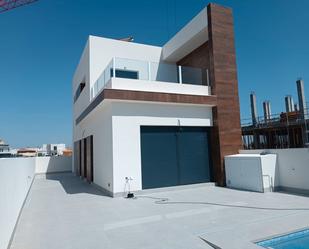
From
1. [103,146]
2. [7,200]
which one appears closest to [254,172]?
[103,146]

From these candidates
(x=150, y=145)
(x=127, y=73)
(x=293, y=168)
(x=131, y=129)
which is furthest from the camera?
(x=150, y=145)

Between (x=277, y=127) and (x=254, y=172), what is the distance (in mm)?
17148

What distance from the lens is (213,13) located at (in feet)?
34.2

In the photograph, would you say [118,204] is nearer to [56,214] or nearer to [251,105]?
[56,214]

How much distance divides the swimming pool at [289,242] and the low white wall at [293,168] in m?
4.30

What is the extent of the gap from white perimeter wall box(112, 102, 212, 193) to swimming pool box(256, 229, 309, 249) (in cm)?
551

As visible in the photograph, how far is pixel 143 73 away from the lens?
9609 millimetres

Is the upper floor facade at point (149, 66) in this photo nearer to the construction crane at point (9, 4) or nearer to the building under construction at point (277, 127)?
the building under construction at point (277, 127)

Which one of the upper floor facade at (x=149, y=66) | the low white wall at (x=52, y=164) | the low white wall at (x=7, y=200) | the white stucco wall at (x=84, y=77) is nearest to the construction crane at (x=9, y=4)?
the white stucco wall at (x=84, y=77)

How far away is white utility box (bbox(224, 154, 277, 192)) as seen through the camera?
8.49m

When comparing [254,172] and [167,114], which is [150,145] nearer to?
[167,114]

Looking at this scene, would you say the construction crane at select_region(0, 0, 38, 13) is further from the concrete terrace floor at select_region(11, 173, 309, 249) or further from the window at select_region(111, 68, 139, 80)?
the concrete terrace floor at select_region(11, 173, 309, 249)

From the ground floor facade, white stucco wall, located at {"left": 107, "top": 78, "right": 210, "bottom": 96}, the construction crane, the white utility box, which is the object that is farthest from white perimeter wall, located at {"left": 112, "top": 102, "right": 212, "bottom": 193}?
the construction crane

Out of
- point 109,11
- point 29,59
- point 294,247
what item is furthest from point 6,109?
point 294,247
